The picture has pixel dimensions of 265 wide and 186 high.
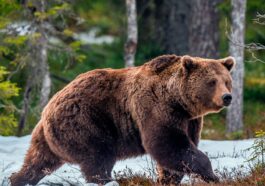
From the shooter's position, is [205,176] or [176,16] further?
[176,16]

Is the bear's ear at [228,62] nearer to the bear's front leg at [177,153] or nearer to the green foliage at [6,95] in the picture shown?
the bear's front leg at [177,153]

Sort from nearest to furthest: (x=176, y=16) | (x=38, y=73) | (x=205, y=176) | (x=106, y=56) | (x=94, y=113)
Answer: (x=205, y=176) < (x=94, y=113) < (x=38, y=73) < (x=176, y=16) < (x=106, y=56)

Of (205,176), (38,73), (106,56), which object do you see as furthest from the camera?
(106,56)

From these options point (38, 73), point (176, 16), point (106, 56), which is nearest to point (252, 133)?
point (38, 73)

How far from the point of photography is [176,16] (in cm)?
1817

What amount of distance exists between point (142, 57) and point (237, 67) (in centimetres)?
544

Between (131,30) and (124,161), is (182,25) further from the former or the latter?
(124,161)

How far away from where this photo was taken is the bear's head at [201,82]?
7.98 metres

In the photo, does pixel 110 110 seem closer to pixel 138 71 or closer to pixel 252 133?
pixel 138 71

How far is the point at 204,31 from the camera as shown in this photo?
1622 centimetres

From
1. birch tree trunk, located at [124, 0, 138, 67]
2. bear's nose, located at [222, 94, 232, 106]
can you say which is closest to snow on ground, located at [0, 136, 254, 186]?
bear's nose, located at [222, 94, 232, 106]

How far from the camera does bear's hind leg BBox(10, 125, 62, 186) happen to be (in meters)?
8.57

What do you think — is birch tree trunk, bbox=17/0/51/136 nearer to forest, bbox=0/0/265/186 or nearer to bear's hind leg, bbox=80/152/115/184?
forest, bbox=0/0/265/186

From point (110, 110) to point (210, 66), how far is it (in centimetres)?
124
